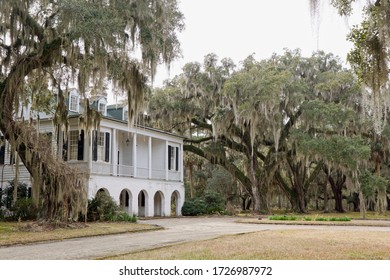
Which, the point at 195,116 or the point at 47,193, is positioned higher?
the point at 195,116

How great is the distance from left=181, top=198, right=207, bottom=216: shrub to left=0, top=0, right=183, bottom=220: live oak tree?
1317cm

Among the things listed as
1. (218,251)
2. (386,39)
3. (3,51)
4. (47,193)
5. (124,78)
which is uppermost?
(3,51)

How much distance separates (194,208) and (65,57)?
1543cm

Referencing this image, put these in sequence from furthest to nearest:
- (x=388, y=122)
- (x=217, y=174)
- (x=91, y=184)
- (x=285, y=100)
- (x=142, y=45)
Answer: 1. (x=217, y=174)
2. (x=388, y=122)
3. (x=285, y=100)
4. (x=91, y=184)
5. (x=142, y=45)

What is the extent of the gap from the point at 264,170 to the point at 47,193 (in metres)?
19.6

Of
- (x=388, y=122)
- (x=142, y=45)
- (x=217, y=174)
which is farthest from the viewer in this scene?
(x=217, y=174)

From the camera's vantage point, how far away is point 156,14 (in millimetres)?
15922

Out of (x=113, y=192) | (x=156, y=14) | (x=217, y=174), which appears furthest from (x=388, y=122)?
(x=156, y=14)

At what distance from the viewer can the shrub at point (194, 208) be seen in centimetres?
2933

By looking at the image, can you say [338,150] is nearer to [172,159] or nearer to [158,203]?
[172,159]

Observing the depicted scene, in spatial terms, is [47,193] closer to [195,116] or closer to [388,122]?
[195,116]

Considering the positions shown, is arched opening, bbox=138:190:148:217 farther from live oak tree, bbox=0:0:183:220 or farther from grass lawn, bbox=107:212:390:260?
grass lawn, bbox=107:212:390:260

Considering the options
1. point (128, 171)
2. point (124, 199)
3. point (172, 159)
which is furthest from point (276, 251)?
point (172, 159)

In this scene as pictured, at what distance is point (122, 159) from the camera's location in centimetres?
2828
